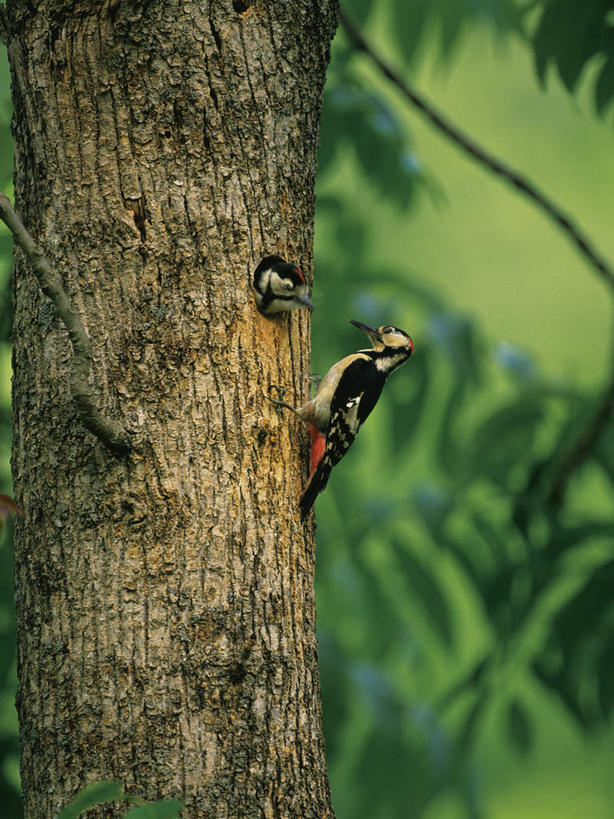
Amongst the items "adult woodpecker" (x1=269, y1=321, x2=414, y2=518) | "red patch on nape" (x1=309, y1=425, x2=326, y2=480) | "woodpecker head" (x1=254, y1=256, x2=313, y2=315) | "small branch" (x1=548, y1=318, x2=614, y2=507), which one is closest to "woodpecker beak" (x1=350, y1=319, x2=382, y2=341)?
"adult woodpecker" (x1=269, y1=321, x2=414, y2=518)

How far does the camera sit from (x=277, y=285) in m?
2.96

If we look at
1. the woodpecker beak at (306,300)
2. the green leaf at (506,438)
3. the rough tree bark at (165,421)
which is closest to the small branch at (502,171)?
the green leaf at (506,438)

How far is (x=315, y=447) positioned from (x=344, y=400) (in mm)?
657

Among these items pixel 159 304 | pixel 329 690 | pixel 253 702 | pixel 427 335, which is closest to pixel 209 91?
pixel 159 304

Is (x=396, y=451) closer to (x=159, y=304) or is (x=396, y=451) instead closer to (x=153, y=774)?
(x=159, y=304)

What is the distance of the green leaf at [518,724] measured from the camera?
15.1 ft

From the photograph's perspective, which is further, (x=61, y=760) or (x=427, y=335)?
(x=427, y=335)

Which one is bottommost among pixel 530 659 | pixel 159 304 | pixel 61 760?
pixel 530 659

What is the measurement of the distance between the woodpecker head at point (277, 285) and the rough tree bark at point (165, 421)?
0.04 metres

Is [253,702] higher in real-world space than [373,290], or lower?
lower

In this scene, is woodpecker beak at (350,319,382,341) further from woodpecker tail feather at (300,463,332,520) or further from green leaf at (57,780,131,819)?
green leaf at (57,780,131,819)

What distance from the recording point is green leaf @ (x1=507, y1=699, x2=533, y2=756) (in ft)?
15.1

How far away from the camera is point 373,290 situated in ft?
17.1

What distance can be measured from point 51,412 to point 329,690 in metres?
2.38
